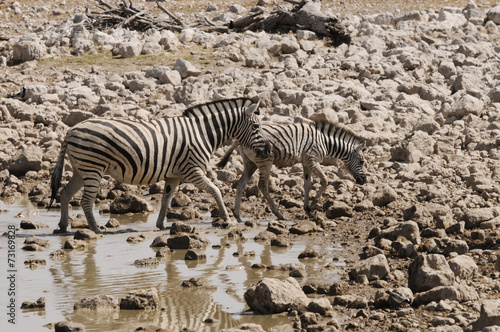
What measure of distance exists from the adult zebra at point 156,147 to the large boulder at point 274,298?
4976 millimetres

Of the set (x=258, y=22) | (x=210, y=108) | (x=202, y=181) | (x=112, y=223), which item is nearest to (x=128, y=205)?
(x=112, y=223)

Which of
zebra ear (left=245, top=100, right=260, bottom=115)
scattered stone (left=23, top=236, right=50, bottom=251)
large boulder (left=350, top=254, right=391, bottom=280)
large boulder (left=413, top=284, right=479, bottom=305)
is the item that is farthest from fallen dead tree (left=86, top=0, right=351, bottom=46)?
large boulder (left=413, top=284, right=479, bottom=305)

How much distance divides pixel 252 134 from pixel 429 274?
20.1 ft

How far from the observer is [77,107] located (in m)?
19.5

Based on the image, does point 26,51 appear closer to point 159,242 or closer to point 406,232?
point 159,242

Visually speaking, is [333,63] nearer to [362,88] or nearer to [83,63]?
[362,88]

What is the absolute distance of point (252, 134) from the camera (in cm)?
1350

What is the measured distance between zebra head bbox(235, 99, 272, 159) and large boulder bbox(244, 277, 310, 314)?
19.9ft

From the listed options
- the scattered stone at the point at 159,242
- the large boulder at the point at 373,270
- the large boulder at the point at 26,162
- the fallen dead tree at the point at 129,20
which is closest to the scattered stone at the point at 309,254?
the large boulder at the point at 373,270

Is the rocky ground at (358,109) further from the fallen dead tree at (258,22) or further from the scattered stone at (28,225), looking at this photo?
the scattered stone at (28,225)

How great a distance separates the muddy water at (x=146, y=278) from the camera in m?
7.39

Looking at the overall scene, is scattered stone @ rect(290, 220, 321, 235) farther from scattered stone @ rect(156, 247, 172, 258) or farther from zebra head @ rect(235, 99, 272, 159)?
scattered stone @ rect(156, 247, 172, 258)

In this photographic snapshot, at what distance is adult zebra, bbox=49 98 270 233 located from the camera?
11977 millimetres

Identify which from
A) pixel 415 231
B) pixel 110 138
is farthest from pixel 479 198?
pixel 110 138
